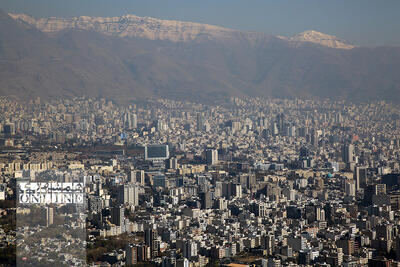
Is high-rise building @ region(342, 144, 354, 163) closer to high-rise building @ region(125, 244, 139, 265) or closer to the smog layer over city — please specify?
the smog layer over city

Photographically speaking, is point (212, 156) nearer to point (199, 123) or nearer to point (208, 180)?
point (208, 180)

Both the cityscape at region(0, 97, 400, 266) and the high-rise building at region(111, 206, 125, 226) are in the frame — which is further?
the high-rise building at region(111, 206, 125, 226)

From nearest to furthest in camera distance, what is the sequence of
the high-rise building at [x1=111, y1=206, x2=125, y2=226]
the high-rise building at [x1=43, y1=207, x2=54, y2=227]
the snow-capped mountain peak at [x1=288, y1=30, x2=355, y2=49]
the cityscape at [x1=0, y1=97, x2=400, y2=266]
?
the high-rise building at [x1=43, y1=207, x2=54, y2=227], the cityscape at [x1=0, y1=97, x2=400, y2=266], the high-rise building at [x1=111, y1=206, x2=125, y2=226], the snow-capped mountain peak at [x1=288, y1=30, x2=355, y2=49]

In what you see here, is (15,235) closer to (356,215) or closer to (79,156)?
(356,215)

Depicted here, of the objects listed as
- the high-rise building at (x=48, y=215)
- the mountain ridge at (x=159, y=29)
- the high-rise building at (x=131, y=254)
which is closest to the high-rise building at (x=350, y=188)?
the high-rise building at (x=131, y=254)

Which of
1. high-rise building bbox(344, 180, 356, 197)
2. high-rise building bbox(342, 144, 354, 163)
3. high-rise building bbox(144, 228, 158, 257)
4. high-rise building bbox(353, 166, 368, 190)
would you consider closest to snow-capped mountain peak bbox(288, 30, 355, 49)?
high-rise building bbox(342, 144, 354, 163)

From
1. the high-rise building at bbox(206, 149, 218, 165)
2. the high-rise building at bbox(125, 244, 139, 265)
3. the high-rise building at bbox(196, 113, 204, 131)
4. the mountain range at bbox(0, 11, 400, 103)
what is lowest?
the high-rise building at bbox(125, 244, 139, 265)

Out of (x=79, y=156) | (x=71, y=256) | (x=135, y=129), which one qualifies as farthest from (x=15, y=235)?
(x=135, y=129)

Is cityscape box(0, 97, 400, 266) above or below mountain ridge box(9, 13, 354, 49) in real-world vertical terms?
below
